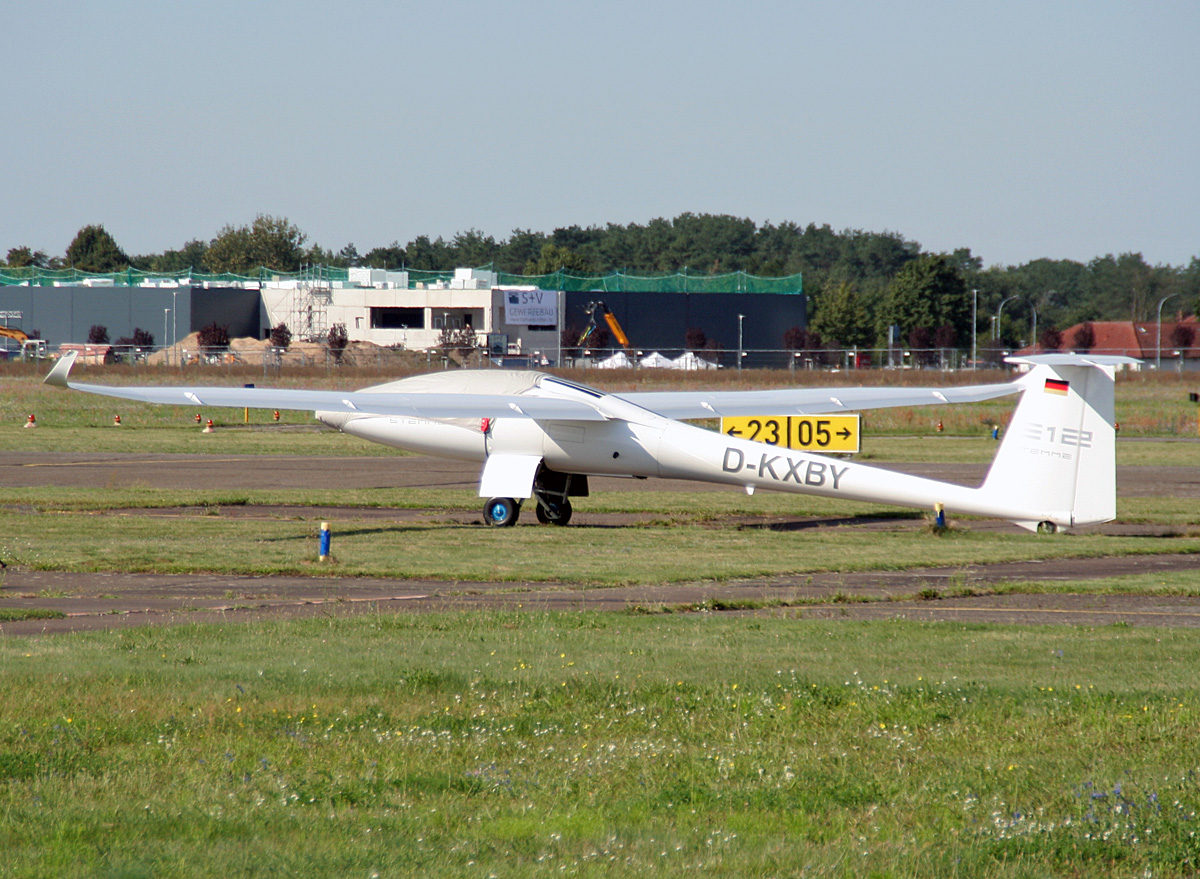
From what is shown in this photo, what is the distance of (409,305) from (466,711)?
333 ft

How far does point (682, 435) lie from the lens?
859 inches

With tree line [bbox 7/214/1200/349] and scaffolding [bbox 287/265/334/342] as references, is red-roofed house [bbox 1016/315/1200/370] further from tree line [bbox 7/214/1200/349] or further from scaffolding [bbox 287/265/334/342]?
scaffolding [bbox 287/265/334/342]

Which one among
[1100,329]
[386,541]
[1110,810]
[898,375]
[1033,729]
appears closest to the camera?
[1110,810]

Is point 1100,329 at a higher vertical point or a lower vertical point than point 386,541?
higher

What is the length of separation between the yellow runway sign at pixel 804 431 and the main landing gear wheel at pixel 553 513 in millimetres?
10760

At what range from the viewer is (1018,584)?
15430 millimetres

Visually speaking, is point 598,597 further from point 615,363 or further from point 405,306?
point 405,306

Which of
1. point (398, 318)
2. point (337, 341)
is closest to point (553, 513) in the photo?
point (337, 341)

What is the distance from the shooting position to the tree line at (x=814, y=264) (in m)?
126

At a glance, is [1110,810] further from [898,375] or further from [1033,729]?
[898,375]

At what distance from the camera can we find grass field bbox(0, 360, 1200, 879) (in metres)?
5.54

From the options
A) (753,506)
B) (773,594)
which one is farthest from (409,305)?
(773,594)

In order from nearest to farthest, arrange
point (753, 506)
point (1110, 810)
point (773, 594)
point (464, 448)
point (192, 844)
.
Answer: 1. point (192, 844)
2. point (1110, 810)
3. point (773, 594)
4. point (464, 448)
5. point (753, 506)

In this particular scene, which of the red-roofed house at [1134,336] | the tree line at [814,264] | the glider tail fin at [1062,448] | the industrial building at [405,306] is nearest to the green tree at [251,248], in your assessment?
the tree line at [814,264]
